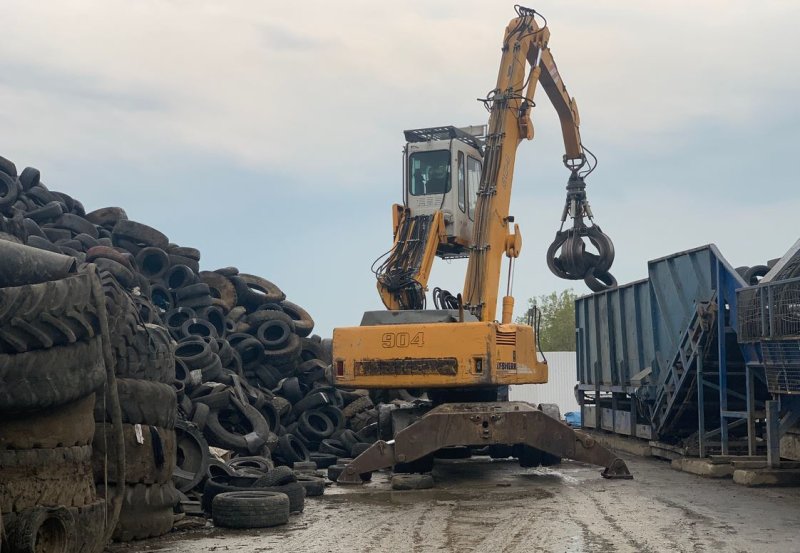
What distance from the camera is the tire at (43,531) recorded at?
563 cm

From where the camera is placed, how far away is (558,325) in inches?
2694

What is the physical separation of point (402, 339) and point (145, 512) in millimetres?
4925

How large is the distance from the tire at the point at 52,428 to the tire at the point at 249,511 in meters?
2.18

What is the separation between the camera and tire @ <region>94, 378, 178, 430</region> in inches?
307

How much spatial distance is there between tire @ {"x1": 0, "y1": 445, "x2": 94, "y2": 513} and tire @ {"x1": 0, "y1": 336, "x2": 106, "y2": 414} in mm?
323

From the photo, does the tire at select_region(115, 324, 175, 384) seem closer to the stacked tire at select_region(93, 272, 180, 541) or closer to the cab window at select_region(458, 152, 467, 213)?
the stacked tire at select_region(93, 272, 180, 541)

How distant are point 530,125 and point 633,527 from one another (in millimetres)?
7297

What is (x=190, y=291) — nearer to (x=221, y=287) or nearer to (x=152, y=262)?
(x=152, y=262)

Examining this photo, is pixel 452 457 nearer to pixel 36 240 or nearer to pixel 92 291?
pixel 36 240

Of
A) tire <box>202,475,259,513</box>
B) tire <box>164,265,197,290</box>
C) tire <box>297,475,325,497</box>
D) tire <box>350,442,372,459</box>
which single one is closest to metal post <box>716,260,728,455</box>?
tire <box>350,442,372,459</box>

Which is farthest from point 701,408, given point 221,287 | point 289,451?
point 221,287

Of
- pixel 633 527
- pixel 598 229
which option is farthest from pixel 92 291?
pixel 598 229

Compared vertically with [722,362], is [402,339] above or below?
above

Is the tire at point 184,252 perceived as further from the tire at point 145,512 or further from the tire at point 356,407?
the tire at point 145,512
